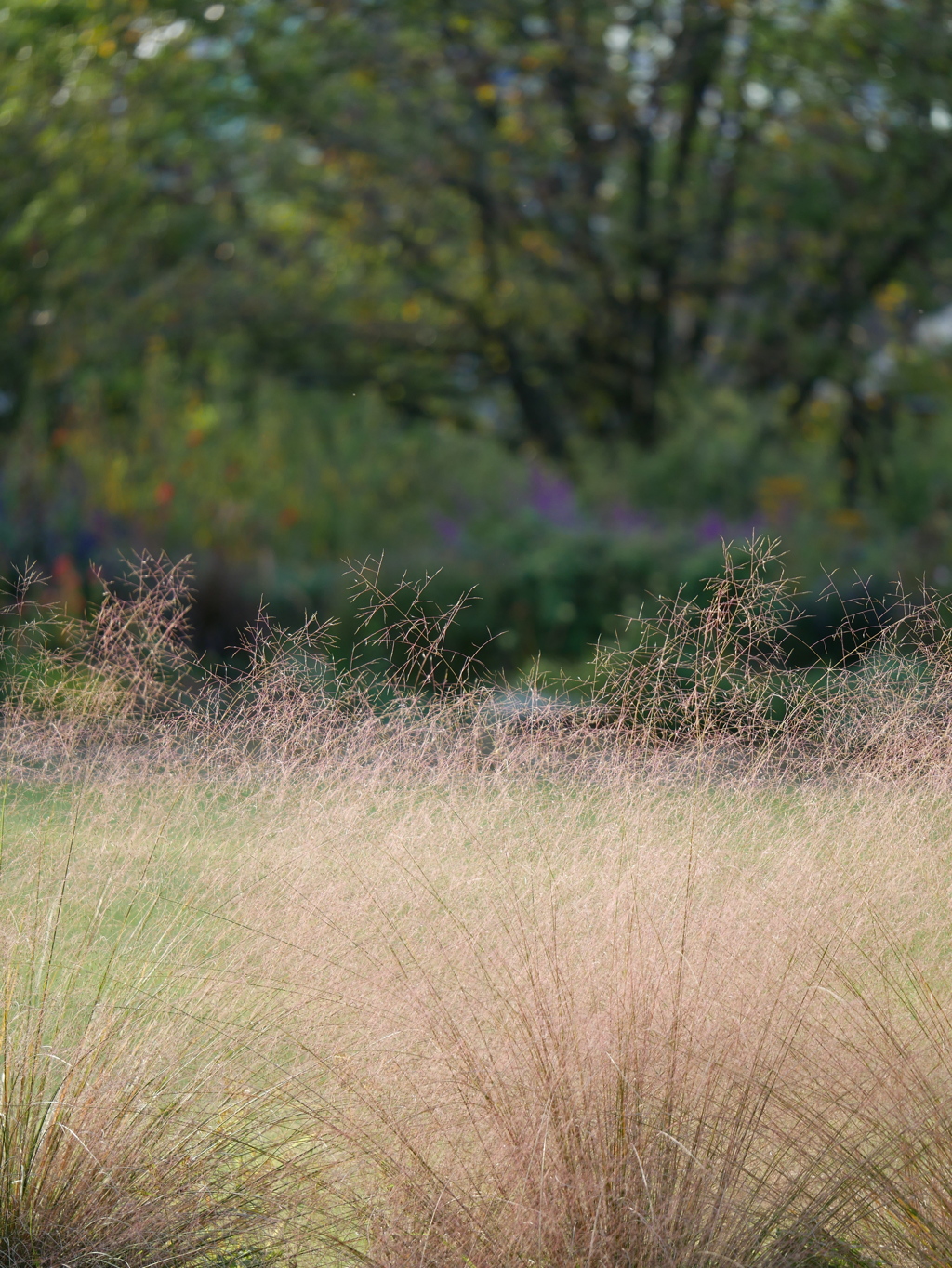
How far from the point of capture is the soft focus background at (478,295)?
6910 mm

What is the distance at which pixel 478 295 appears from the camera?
909cm

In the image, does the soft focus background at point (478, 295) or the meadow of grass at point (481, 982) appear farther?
the soft focus background at point (478, 295)

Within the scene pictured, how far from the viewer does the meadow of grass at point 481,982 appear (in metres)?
2.09

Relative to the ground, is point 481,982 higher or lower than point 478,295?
higher

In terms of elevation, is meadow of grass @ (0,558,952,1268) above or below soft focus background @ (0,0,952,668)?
above

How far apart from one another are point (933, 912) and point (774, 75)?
7220 millimetres

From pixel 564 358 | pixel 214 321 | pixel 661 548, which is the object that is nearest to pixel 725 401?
pixel 564 358

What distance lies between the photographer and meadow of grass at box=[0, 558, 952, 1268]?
209 cm

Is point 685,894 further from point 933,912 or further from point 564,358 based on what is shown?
point 564,358

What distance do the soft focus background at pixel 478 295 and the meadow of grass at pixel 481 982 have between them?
3598 mm

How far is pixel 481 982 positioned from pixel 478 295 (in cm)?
743

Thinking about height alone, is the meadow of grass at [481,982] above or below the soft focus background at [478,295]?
above

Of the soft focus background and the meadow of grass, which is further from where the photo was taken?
the soft focus background

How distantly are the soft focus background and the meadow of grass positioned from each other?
142 inches
